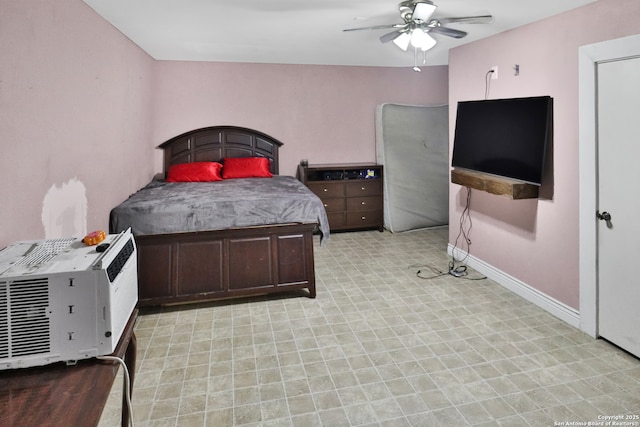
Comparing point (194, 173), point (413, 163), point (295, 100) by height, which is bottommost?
point (194, 173)

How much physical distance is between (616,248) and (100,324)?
3029 mm

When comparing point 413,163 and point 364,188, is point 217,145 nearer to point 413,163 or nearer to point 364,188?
point 364,188

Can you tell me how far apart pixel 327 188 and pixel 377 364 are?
11.3ft

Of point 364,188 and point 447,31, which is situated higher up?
point 447,31

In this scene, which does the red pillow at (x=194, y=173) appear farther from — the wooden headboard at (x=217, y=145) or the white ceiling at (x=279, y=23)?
the white ceiling at (x=279, y=23)

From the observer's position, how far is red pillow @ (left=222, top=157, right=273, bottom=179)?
550cm

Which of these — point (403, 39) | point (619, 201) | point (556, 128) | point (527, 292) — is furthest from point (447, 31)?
point (527, 292)

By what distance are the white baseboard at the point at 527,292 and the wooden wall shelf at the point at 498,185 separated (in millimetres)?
826

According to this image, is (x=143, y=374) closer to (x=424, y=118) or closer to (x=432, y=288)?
(x=432, y=288)

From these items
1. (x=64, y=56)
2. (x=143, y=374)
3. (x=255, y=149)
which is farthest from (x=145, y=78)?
(x=143, y=374)

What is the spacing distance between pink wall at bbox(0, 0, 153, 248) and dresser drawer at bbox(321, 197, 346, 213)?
264 cm

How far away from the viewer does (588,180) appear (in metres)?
2.94

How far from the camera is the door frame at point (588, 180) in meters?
2.84

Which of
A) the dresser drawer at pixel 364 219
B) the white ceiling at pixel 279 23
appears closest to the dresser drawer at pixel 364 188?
the dresser drawer at pixel 364 219
